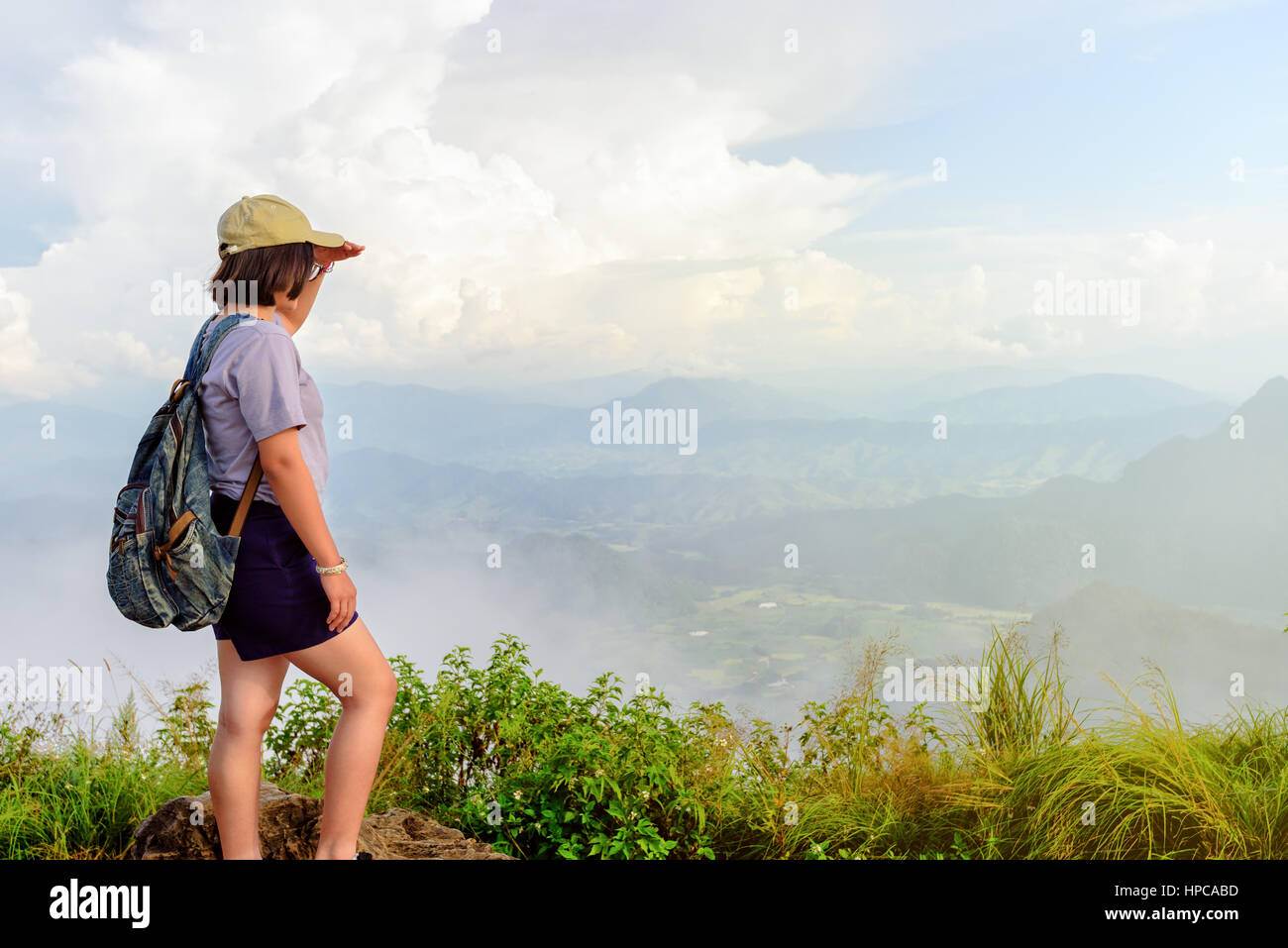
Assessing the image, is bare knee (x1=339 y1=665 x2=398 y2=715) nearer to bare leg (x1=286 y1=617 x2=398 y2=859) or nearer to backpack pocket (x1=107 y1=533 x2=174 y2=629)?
bare leg (x1=286 y1=617 x2=398 y2=859)

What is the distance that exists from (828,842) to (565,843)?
1066 millimetres

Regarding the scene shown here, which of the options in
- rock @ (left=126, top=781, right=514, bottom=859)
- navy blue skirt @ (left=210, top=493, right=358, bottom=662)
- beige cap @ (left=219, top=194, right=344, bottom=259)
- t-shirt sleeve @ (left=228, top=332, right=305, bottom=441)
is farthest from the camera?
rock @ (left=126, top=781, right=514, bottom=859)

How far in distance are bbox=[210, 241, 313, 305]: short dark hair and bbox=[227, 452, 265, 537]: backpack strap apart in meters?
Result: 0.51

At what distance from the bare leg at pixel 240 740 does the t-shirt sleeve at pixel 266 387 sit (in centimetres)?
74

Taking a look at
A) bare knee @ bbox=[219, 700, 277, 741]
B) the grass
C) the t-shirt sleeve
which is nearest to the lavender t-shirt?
the t-shirt sleeve

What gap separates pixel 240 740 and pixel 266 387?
1.08 m

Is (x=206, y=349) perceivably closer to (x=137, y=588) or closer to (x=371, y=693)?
(x=137, y=588)

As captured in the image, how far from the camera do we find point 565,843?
352cm

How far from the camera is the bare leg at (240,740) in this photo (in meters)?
2.79

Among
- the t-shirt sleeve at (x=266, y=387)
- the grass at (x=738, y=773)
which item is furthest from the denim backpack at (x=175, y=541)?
the grass at (x=738, y=773)

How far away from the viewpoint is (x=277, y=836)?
331 centimetres

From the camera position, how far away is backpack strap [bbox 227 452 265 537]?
8.66 ft
